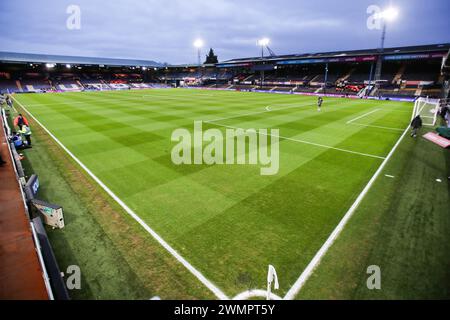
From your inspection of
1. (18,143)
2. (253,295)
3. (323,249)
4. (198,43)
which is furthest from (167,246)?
(198,43)

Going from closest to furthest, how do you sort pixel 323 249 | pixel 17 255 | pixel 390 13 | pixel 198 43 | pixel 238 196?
pixel 17 255 < pixel 323 249 < pixel 238 196 < pixel 390 13 < pixel 198 43

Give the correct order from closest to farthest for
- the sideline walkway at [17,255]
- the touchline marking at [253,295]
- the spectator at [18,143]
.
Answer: the sideline walkway at [17,255]
the touchline marking at [253,295]
the spectator at [18,143]

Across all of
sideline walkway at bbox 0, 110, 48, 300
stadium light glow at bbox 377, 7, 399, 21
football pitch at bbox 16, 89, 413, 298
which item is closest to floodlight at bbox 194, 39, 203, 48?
stadium light glow at bbox 377, 7, 399, 21

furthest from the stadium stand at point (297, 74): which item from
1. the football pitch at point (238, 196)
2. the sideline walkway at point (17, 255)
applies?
the sideline walkway at point (17, 255)

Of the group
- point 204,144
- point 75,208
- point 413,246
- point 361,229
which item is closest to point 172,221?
point 75,208

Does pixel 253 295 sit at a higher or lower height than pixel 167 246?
lower

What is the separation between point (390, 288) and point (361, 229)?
6.67 feet

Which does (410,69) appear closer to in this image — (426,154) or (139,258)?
(426,154)

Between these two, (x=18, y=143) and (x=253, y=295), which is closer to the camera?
(x=253, y=295)

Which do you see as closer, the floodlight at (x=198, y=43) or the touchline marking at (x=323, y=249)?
the touchline marking at (x=323, y=249)

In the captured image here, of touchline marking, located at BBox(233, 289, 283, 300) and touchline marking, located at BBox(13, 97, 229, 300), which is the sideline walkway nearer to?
touchline marking, located at BBox(13, 97, 229, 300)

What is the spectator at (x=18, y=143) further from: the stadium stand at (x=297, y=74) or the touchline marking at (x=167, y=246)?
the stadium stand at (x=297, y=74)

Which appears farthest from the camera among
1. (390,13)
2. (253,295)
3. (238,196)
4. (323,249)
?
(390,13)

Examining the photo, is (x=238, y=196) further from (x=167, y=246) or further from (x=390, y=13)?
(x=390, y=13)
